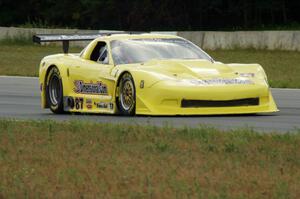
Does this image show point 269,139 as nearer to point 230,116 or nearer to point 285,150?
point 285,150

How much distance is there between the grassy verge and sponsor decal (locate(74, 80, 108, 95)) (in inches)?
117

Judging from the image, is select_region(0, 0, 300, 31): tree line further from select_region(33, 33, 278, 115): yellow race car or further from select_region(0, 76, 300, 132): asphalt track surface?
select_region(33, 33, 278, 115): yellow race car

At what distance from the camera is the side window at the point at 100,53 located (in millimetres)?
16281

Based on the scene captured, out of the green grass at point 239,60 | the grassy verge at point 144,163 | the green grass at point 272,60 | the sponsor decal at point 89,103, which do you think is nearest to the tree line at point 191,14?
the green grass at point 239,60

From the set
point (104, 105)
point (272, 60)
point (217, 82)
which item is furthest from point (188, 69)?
point (272, 60)

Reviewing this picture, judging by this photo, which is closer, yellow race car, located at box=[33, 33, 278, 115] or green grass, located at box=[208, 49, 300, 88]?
yellow race car, located at box=[33, 33, 278, 115]

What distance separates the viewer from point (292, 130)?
12.6m

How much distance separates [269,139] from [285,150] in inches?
34.6

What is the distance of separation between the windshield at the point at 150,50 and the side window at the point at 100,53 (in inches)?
6.1

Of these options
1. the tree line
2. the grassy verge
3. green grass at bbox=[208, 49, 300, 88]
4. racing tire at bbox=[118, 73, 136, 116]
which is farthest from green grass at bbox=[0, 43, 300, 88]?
the tree line

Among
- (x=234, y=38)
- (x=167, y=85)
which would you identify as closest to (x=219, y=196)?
(x=167, y=85)

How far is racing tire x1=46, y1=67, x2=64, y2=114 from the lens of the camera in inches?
670

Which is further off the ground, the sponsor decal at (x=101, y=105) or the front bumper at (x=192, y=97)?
the front bumper at (x=192, y=97)

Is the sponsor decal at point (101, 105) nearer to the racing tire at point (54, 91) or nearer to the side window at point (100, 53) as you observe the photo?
the side window at point (100, 53)
